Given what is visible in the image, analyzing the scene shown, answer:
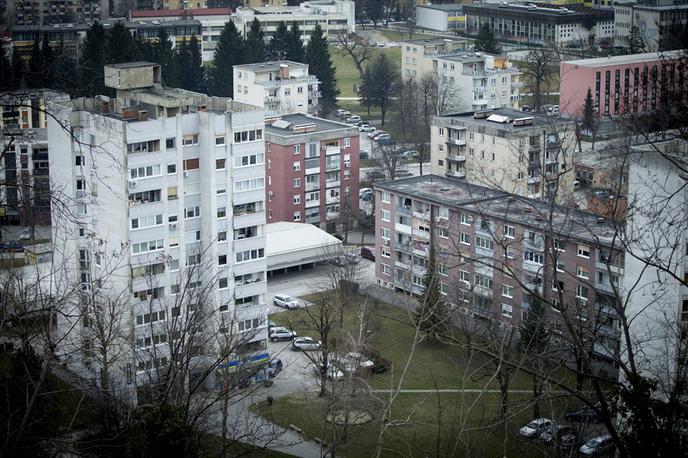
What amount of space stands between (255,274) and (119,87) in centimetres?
255

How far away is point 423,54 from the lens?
26.9 metres

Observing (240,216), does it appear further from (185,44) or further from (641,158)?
(185,44)

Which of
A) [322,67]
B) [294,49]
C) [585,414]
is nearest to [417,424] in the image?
[585,414]

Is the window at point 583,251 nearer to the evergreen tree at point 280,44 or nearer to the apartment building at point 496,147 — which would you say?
the apartment building at point 496,147

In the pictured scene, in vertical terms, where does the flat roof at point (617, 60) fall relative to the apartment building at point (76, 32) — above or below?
below

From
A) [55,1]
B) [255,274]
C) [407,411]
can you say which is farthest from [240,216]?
[55,1]

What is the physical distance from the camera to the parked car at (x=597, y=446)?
11156mm

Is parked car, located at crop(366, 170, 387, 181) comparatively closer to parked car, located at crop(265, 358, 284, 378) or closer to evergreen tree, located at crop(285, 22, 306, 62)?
evergreen tree, located at crop(285, 22, 306, 62)

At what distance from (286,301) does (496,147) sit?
469cm

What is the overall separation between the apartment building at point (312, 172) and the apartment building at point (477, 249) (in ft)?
8.66

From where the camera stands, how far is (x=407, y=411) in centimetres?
1252

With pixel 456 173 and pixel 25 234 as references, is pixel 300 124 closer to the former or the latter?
pixel 456 173

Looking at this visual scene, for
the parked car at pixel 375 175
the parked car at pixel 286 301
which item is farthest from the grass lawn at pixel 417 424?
the parked car at pixel 375 175

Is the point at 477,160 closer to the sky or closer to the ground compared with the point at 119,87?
closer to the ground
